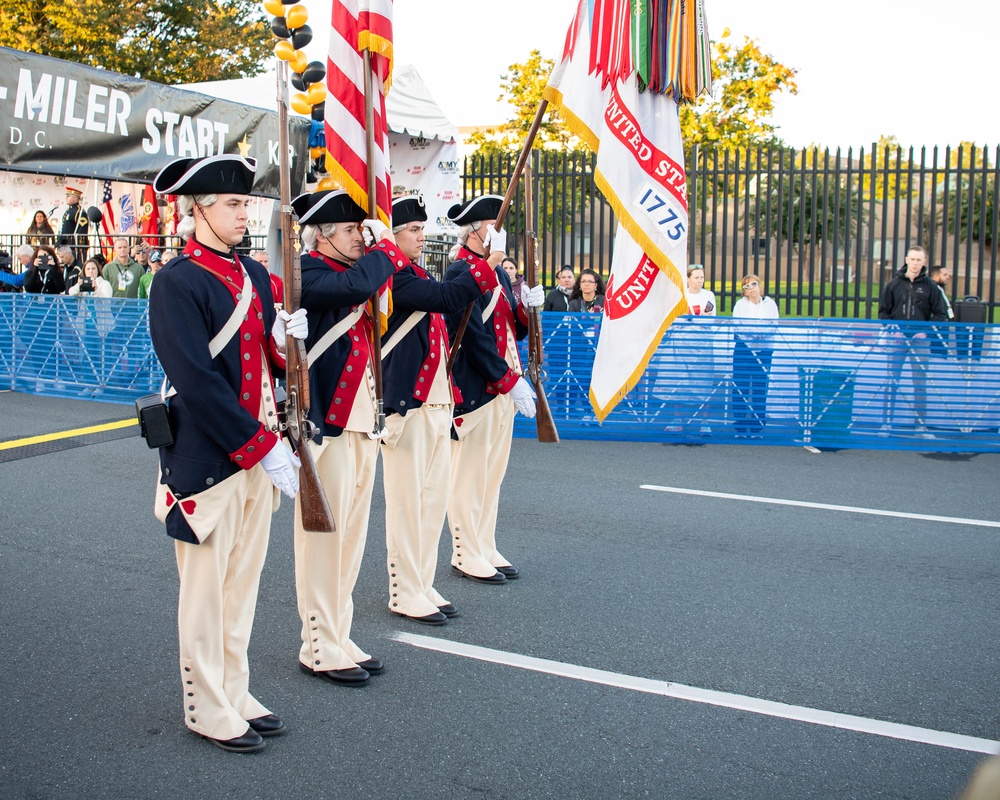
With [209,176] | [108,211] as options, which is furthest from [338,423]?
[108,211]

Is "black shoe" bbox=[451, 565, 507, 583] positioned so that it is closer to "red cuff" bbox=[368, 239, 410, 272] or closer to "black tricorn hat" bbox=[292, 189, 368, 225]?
"red cuff" bbox=[368, 239, 410, 272]

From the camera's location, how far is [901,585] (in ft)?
18.1

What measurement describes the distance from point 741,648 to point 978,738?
1.09m

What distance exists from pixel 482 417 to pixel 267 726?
90.1 inches

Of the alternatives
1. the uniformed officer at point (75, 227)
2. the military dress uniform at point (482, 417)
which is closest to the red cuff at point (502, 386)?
the military dress uniform at point (482, 417)

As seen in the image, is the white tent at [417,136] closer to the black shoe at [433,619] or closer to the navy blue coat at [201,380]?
the black shoe at [433,619]

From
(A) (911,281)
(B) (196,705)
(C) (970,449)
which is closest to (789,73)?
(A) (911,281)

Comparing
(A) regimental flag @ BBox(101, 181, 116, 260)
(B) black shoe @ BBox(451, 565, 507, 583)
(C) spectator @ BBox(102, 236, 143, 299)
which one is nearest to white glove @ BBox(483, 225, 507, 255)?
(B) black shoe @ BBox(451, 565, 507, 583)

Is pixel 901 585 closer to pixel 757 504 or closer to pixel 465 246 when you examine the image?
pixel 757 504

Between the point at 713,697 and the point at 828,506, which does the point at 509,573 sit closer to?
the point at 713,697

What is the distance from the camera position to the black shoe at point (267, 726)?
368 centimetres

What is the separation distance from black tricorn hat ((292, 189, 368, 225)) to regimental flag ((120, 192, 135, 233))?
1412cm

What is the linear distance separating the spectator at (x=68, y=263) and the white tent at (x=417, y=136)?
299 cm

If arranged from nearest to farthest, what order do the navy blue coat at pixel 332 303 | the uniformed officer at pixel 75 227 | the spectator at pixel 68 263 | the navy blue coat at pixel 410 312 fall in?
the navy blue coat at pixel 332 303
the navy blue coat at pixel 410 312
the spectator at pixel 68 263
the uniformed officer at pixel 75 227
